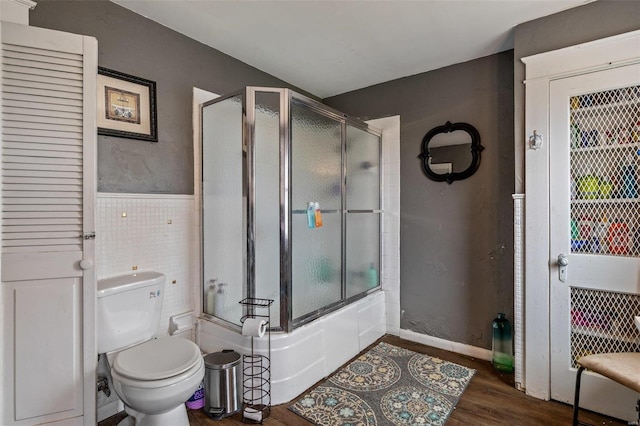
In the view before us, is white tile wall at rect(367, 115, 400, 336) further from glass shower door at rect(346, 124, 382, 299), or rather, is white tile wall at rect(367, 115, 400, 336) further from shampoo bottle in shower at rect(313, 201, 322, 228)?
shampoo bottle in shower at rect(313, 201, 322, 228)

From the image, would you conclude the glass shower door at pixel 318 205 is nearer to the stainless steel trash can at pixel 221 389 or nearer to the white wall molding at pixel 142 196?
the stainless steel trash can at pixel 221 389

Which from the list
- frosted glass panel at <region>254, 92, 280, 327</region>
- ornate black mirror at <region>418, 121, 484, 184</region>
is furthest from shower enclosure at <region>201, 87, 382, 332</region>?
ornate black mirror at <region>418, 121, 484, 184</region>

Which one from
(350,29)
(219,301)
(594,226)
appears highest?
(350,29)

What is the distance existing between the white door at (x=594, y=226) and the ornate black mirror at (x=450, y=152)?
0.62m

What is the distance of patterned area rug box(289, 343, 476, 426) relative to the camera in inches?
71.8

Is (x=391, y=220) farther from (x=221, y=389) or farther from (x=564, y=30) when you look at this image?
(x=221, y=389)

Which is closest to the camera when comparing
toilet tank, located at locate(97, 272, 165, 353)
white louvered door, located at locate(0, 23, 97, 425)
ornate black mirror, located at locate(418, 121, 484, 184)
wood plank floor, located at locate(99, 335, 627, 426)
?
white louvered door, located at locate(0, 23, 97, 425)

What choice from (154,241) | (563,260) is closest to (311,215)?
(154,241)

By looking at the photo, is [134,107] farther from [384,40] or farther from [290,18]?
[384,40]

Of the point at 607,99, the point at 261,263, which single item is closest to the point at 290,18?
the point at 261,263

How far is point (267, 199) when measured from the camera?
2023 mm

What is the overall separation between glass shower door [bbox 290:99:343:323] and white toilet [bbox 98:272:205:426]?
29.6 inches

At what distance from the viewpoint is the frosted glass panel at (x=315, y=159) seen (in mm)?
2127

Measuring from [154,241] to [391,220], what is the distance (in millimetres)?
2038
